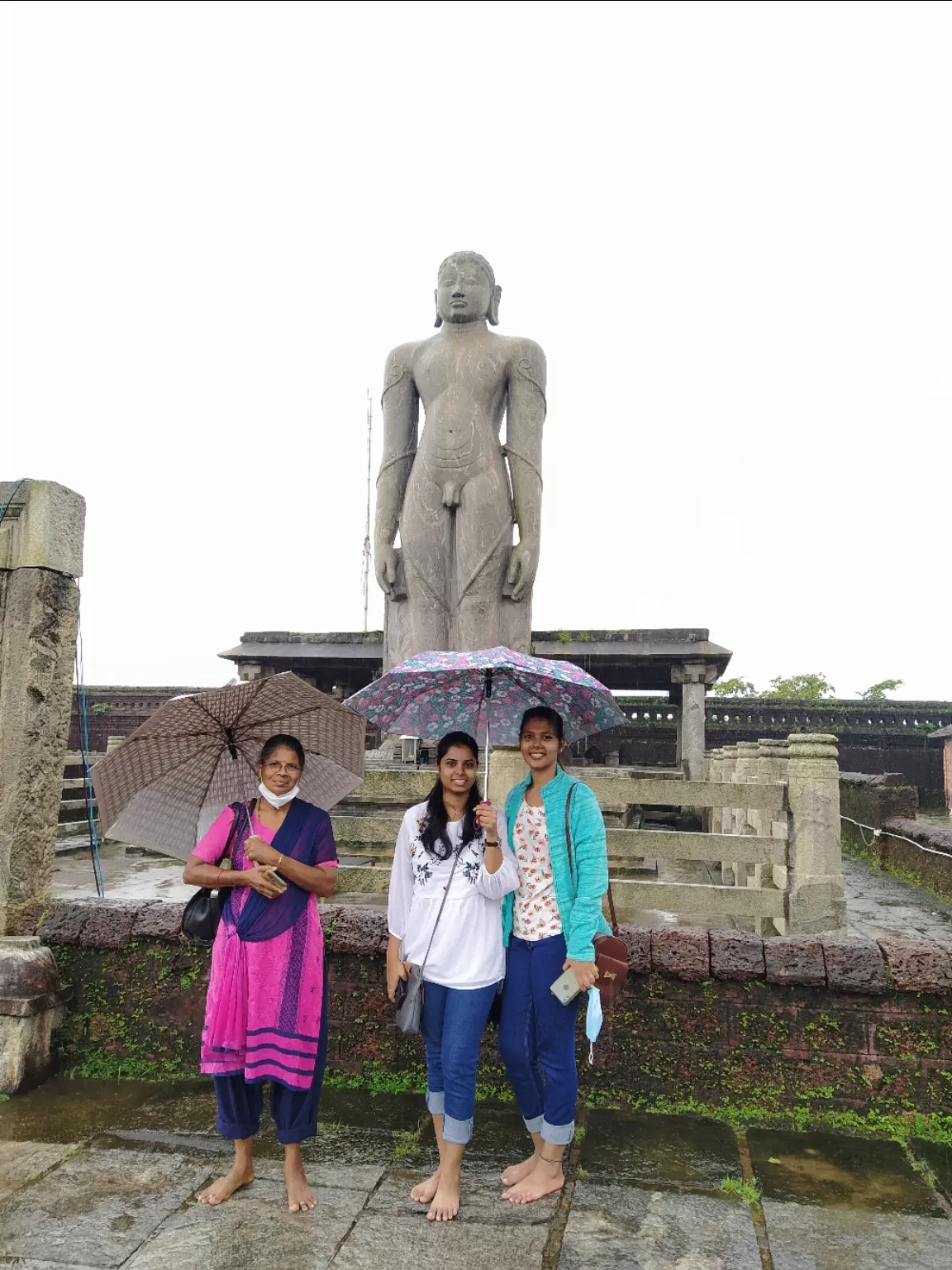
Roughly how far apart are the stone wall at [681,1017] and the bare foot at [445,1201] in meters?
0.95

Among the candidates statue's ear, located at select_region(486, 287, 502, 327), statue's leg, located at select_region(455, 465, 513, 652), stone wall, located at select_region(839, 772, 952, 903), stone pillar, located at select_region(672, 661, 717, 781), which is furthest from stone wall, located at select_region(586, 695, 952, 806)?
statue's ear, located at select_region(486, 287, 502, 327)

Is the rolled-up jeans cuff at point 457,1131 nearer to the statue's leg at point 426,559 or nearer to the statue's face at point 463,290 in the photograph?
the statue's leg at point 426,559

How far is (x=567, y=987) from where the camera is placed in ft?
10.3

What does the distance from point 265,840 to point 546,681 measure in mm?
1308

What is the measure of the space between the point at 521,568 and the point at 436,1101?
4.96 m

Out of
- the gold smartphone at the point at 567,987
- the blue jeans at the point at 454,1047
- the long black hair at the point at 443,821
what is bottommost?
the blue jeans at the point at 454,1047

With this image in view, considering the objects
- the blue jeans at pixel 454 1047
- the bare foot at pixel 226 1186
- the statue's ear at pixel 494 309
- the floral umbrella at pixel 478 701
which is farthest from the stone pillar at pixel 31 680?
the statue's ear at pixel 494 309

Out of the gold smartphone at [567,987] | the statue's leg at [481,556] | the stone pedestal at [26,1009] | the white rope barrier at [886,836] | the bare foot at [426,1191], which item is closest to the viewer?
the bare foot at [426,1191]

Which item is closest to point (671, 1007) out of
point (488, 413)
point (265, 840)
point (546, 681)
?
point (546, 681)

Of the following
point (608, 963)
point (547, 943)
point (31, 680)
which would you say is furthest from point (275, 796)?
point (31, 680)

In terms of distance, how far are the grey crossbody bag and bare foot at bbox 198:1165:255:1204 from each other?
0.72m

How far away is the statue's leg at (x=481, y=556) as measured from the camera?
7.48 metres

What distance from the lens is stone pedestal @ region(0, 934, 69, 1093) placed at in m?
3.92

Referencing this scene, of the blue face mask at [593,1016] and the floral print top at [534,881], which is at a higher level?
the floral print top at [534,881]
